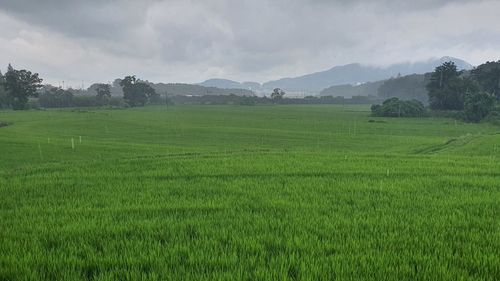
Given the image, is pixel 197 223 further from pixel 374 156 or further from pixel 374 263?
pixel 374 156

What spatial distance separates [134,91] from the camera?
5261 inches

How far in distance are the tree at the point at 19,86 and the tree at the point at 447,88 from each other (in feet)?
277

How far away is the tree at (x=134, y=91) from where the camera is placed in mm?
131375

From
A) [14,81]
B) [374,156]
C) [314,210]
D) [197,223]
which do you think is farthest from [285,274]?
[14,81]

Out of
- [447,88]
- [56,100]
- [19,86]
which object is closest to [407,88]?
[447,88]

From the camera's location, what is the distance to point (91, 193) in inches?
417

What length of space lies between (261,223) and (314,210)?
1.44 m

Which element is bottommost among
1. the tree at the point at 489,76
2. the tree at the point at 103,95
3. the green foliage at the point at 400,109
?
the green foliage at the point at 400,109

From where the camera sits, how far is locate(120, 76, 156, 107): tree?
13138 centimetres

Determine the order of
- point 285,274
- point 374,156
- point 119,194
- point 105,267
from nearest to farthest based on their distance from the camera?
point 285,274
point 105,267
point 119,194
point 374,156

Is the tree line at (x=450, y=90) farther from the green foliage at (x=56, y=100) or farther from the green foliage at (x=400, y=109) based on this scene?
the green foliage at (x=56, y=100)

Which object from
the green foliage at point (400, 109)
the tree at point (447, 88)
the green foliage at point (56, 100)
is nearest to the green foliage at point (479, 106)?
the green foliage at point (400, 109)

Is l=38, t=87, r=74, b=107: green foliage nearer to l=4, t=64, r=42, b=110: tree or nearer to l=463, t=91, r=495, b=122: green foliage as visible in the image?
l=4, t=64, r=42, b=110: tree

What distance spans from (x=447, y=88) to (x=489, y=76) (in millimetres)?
11552
